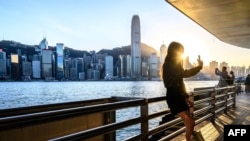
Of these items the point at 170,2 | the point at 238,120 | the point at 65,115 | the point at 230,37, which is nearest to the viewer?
the point at 65,115

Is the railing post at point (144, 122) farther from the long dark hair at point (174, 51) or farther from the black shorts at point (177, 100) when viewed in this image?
the long dark hair at point (174, 51)

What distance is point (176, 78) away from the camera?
Result: 4.06 meters

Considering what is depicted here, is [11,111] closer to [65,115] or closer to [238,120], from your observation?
[65,115]

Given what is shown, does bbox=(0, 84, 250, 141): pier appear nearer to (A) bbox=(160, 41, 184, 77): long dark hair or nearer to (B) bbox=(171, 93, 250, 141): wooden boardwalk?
(B) bbox=(171, 93, 250, 141): wooden boardwalk

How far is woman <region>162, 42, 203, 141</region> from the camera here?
160 inches

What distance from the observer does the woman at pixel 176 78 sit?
4066 millimetres

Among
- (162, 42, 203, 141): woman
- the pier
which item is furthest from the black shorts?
the pier

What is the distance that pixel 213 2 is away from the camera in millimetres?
9930

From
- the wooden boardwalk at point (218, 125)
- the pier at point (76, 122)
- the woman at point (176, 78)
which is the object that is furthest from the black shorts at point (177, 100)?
the wooden boardwalk at point (218, 125)

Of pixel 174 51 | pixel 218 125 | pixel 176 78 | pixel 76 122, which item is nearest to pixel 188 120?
pixel 176 78

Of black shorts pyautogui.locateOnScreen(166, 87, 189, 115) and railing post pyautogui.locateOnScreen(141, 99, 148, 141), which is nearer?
railing post pyautogui.locateOnScreen(141, 99, 148, 141)

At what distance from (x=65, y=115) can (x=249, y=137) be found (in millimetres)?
3164

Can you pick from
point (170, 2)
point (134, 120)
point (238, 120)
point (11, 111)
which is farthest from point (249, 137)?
point (170, 2)

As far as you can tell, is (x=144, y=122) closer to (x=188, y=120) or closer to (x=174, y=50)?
(x=188, y=120)
